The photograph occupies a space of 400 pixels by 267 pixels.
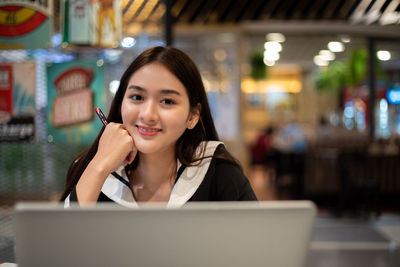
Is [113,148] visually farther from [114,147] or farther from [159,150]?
[159,150]

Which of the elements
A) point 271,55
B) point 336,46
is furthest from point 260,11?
point 271,55

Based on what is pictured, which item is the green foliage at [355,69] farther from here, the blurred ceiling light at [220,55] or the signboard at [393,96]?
the blurred ceiling light at [220,55]

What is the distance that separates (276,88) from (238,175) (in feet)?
44.1

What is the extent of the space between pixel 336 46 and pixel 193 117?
26.4 feet

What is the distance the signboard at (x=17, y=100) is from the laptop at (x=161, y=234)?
1.30 meters

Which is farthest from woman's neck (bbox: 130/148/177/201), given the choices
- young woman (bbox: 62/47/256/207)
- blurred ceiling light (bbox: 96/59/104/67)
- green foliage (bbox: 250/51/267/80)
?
green foliage (bbox: 250/51/267/80)

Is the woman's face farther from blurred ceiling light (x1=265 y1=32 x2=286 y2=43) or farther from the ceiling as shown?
blurred ceiling light (x1=265 y1=32 x2=286 y2=43)

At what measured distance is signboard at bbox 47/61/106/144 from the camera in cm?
184

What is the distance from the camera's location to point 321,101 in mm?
13992

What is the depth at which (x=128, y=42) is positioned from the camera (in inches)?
76.7

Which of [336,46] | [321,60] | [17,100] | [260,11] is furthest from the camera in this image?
[321,60]

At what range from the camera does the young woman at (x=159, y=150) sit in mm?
1212

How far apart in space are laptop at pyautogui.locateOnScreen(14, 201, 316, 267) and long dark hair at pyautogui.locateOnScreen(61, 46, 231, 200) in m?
0.69

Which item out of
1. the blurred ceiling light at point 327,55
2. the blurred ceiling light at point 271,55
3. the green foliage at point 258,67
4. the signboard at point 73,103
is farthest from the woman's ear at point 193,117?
the blurred ceiling light at point 271,55
